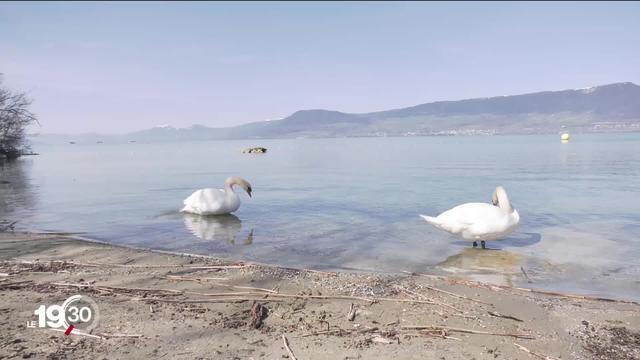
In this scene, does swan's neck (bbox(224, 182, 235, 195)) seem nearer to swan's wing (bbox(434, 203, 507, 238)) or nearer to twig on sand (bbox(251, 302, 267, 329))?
swan's wing (bbox(434, 203, 507, 238))

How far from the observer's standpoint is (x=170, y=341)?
16.2 feet

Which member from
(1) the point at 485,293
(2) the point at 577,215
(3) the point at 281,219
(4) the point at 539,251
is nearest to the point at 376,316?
(1) the point at 485,293

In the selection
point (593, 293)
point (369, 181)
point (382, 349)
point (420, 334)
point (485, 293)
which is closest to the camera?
point (382, 349)

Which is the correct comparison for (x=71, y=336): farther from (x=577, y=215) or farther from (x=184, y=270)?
(x=577, y=215)

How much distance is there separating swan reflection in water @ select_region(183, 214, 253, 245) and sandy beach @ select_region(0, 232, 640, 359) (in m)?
4.06

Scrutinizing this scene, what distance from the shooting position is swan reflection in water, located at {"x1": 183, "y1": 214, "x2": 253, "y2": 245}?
39.9ft

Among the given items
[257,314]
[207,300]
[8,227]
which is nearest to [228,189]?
[8,227]

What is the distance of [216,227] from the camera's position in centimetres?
1373

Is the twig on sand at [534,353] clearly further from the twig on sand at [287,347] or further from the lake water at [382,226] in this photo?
the lake water at [382,226]

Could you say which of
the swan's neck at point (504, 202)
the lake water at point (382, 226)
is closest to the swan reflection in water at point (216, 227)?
the lake water at point (382, 226)

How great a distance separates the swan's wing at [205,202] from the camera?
48.4 feet

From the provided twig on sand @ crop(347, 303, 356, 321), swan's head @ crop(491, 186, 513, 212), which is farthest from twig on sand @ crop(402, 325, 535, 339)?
swan's head @ crop(491, 186, 513, 212)

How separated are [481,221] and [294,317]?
5929 millimetres

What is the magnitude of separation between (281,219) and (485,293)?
8680mm
